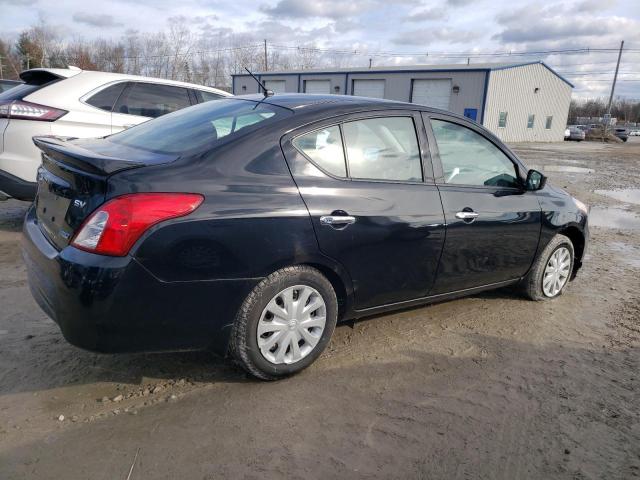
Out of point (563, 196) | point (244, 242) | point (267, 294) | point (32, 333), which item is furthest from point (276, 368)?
point (563, 196)

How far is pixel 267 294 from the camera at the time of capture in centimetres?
269

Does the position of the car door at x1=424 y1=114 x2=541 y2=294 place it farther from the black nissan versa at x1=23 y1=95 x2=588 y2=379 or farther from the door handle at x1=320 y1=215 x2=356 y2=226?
the door handle at x1=320 y1=215 x2=356 y2=226

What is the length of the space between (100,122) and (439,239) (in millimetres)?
4179

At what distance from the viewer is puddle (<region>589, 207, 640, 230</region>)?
313 inches

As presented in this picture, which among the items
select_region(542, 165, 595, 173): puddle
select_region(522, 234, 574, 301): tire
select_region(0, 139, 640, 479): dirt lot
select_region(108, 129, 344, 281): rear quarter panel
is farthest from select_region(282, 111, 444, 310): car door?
select_region(542, 165, 595, 173): puddle

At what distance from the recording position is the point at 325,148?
2.99 m

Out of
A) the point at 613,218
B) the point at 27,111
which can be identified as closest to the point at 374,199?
the point at 27,111

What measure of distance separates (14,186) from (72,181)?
304cm

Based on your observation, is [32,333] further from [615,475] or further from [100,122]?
[615,475]

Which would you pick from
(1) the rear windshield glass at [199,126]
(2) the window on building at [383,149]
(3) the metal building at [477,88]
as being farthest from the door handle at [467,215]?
(3) the metal building at [477,88]

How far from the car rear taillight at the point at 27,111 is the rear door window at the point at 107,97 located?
0.46 m

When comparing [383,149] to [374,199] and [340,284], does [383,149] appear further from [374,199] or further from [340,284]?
[340,284]

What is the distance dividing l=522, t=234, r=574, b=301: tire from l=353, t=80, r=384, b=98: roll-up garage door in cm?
3417

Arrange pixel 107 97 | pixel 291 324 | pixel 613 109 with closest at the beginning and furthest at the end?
pixel 291 324 → pixel 107 97 → pixel 613 109
